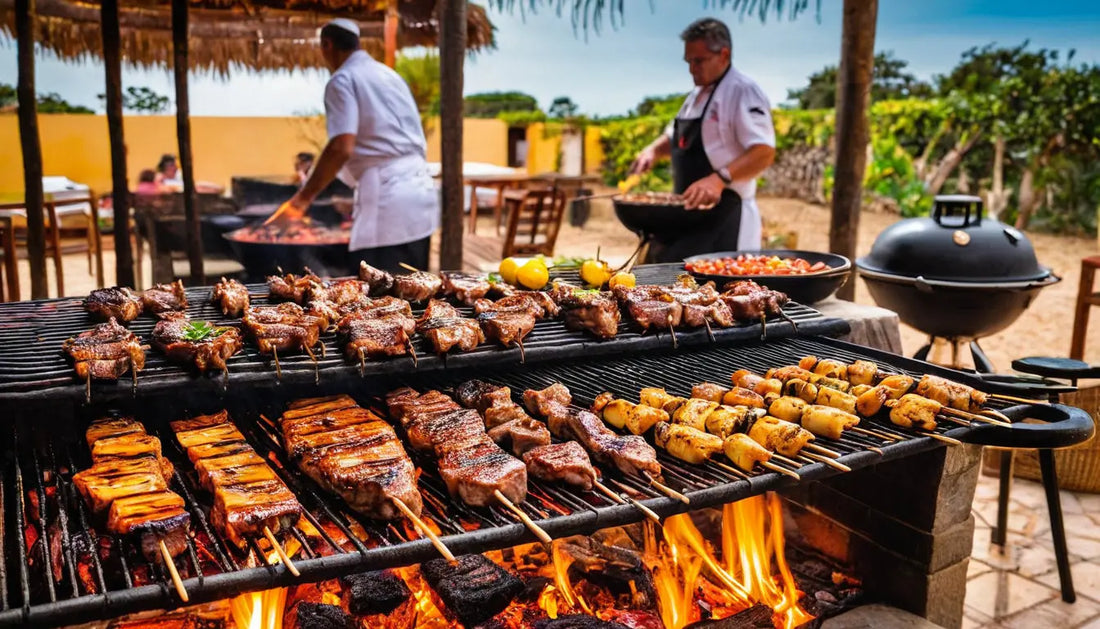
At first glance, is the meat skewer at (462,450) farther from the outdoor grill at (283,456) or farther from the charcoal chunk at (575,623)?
the charcoal chunk at (575,623)

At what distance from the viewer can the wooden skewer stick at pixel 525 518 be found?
7.50 feet

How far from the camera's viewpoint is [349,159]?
664 cm

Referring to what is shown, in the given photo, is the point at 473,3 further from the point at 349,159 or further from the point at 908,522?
the point at 908,522

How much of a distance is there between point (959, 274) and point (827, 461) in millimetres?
3379

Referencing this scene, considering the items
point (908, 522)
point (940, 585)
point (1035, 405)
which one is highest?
point (1035, 405)

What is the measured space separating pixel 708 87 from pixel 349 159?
10.6 ft

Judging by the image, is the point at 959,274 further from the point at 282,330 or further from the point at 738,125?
the point at 282,330

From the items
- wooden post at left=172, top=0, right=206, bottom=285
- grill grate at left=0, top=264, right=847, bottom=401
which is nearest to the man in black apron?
grill grate at left=0, top=264, right=847, bottom=401

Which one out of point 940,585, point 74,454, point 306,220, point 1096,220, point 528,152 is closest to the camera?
point 74,454

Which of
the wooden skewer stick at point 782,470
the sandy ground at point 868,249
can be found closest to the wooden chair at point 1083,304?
the sandy ground at point 868,249

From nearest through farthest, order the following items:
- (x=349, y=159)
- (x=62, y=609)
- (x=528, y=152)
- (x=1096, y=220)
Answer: (x=62, y=609) → (x=349, y=159) → (x=1096, y=220) → (x=528, y=152)

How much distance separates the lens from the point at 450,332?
3.43 m

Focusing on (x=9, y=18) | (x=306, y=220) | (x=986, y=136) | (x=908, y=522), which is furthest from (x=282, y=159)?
(x=908, y=522)

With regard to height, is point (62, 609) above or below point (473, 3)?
below
